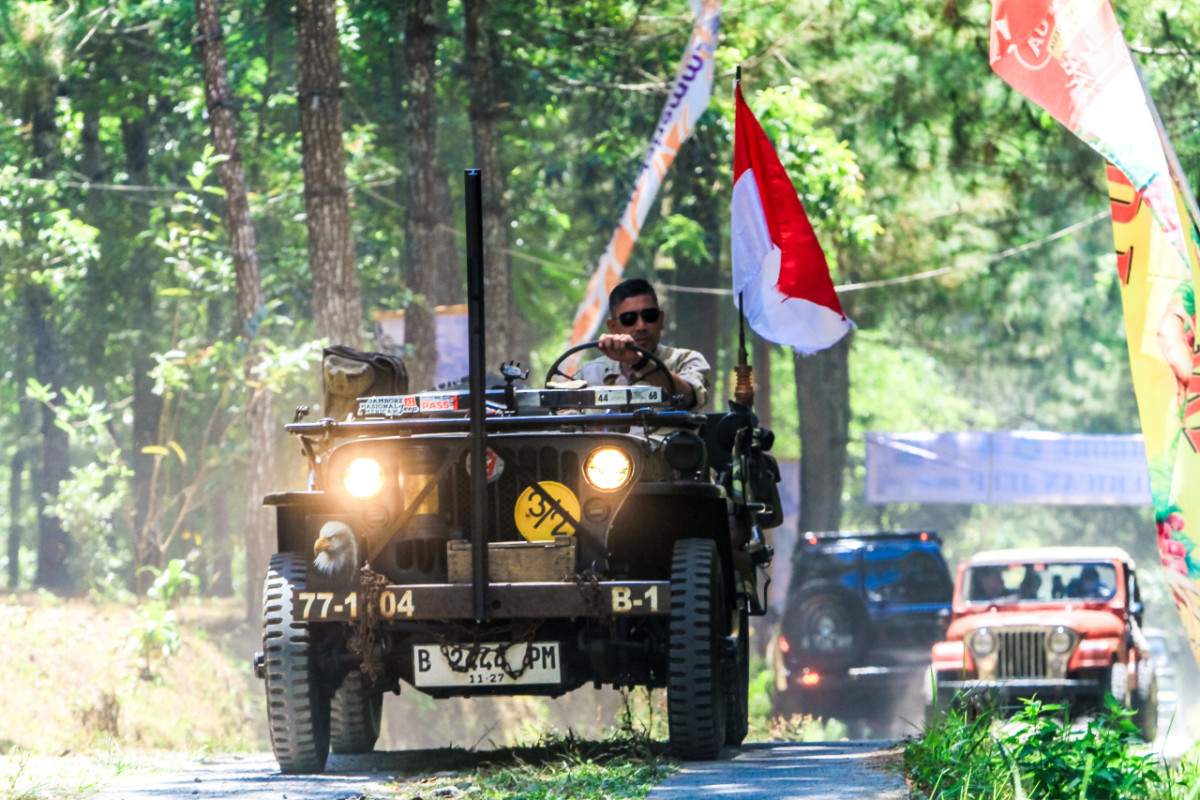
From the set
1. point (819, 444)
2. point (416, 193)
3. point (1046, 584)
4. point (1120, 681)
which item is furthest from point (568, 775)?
point (819, 444)

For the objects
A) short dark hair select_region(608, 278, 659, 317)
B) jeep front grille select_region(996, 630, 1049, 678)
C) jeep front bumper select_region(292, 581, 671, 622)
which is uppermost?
short dark hair select_region(608, 278, 659, 317)

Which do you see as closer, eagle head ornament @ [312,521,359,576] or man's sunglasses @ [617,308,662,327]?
eagle head ornament @ [312,521,359,576]

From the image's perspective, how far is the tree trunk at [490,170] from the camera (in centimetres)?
Result: 2114

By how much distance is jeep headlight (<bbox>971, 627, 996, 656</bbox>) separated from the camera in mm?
17102

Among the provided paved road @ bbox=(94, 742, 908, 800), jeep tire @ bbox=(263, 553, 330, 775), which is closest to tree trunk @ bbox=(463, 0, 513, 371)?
paved road @ bbox=(94, 742, 908, 800)

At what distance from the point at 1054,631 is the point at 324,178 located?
8.60 metres

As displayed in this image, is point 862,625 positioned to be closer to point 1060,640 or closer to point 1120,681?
point 1060,640

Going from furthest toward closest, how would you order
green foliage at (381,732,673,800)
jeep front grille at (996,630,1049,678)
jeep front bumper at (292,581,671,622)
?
jeep front grille at (996,630,1049,678)
jeep front bumper at (292,581,671,622)
green foliage at (381,732,673,800)

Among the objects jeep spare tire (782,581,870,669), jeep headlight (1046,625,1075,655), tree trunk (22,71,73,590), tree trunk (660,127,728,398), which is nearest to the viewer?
jeep headlight (1046,625,1075,655)

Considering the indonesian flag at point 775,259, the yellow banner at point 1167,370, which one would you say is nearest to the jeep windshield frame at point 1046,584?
the indonesian flag at point 775,259

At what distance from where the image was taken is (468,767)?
8695mm

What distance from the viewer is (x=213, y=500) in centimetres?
3528

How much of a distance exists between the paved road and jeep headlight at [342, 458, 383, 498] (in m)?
1.22

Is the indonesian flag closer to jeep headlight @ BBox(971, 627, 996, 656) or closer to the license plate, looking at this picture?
the license plate
